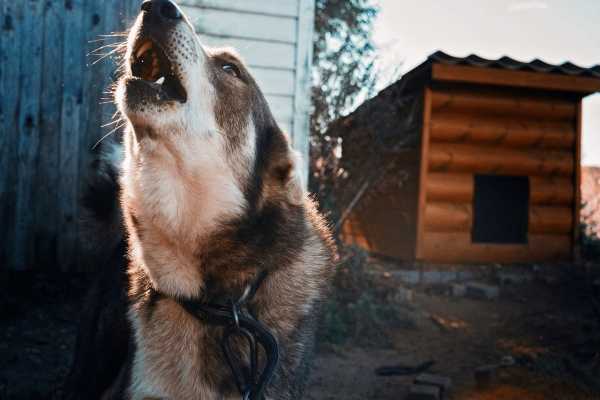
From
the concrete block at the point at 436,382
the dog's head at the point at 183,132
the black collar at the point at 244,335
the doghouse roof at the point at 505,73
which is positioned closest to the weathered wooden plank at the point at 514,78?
the doghouse roof at the point at 505,73

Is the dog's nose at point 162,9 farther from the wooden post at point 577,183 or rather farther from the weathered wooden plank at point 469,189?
the wooden post at point 577,183

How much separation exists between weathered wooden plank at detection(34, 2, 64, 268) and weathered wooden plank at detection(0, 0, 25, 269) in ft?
0.68

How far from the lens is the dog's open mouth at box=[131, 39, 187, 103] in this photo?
2047 mm

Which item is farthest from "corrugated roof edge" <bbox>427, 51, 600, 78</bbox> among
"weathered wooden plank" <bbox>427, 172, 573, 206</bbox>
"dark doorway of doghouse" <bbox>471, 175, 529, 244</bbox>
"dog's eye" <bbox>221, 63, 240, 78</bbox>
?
"dog's eye" <bbox>221, 63, 240, 78</bbox>

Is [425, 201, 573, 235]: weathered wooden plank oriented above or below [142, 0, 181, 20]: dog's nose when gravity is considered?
below

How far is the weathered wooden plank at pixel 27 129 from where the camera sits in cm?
466

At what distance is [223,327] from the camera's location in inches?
79.5

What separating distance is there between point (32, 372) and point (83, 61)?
8.84ft

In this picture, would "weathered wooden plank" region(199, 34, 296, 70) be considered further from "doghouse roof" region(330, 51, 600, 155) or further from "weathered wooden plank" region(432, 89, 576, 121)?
"weathered wooden plank" region(432, 89, 576, 121)

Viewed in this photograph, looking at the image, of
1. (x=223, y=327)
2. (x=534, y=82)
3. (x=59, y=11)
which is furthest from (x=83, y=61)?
(x=534, y=82)

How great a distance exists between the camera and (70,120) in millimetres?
4699

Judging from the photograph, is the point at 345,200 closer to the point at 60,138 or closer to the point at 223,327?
the point at 60,138

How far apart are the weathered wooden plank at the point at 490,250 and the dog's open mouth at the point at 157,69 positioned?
608cm

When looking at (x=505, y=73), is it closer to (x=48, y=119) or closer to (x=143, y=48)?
(x=48, y=119)
